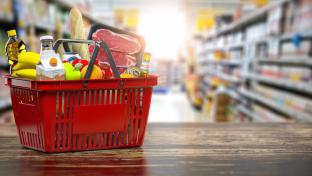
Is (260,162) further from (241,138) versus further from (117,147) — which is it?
(117,147)

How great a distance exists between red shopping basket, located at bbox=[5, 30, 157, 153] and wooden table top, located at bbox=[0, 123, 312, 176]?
31 mm

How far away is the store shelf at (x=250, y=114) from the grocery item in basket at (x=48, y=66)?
157 inches

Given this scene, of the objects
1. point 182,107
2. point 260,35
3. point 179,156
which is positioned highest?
point 260,35

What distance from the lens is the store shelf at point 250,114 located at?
182 inches

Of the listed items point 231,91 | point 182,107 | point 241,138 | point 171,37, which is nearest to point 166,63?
point 171,37

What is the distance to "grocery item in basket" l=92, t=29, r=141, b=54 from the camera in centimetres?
98

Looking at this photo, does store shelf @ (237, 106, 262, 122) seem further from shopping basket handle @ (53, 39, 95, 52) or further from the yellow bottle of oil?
the yellow bottle of oil

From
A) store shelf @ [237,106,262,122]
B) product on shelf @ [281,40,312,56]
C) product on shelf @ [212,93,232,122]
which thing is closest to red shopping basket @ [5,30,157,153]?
product on shelf @ [281,40,312,56]

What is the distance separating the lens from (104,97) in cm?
90

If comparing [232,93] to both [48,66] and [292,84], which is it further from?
[48,66]

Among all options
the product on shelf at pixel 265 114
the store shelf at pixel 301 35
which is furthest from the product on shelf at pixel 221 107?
the store shelf at pixel 301 35

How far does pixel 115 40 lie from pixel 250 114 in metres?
4.32

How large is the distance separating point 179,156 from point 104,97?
0.24 metres

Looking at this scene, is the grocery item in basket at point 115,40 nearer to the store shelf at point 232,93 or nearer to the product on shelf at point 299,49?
the product on shelf at point 299,49
